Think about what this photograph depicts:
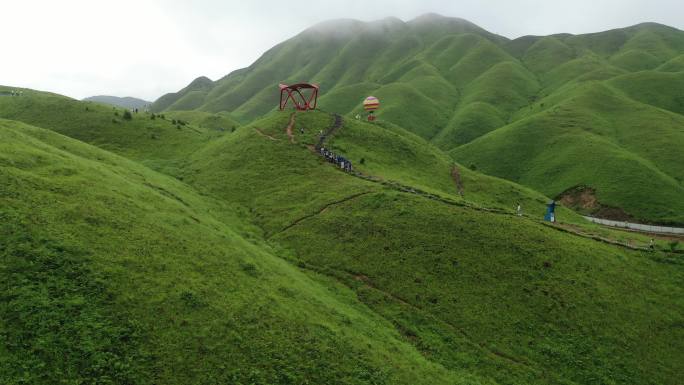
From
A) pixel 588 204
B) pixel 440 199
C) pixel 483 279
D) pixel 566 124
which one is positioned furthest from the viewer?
pixel 566 124

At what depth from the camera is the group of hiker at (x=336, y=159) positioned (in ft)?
182

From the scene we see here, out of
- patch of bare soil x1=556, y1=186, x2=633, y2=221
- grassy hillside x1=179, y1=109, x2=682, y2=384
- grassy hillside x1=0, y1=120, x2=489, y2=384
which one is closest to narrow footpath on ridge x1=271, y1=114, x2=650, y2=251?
grassy hillside x1=179, y1=109, x2=682, y2=384

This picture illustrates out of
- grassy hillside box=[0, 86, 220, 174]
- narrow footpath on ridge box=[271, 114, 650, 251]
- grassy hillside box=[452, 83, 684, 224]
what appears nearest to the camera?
narrow footpath on ridge box=[271, 114, 650, 251]

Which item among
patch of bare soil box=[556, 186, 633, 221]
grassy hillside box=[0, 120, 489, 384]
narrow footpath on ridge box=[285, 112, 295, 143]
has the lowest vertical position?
patch of bare soil box=[556, 186, 633, 221]

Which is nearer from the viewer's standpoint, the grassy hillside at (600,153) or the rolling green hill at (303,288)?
the rolling green hill at (303,288)

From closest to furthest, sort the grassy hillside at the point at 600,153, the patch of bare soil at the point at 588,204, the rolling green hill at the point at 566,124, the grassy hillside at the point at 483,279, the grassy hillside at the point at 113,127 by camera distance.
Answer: the grassy hillside at the point at 483,279 < the grassy hillside at the point at 113,127 < the patch of bare soil at the point at 588,204 < the grassy hillside at the point at 600,153 < the rolling green hill at the point at 566,124

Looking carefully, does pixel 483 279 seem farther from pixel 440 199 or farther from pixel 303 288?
pixel 303 288

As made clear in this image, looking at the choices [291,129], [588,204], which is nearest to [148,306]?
[291,129]

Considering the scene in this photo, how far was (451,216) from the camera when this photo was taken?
131 feet

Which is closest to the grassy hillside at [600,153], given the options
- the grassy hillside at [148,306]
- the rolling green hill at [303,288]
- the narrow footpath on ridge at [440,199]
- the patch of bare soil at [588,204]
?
the patch of bare soil at [588,204]

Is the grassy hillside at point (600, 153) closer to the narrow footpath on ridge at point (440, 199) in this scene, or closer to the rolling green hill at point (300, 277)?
the rolling green hill at point (300, 277)

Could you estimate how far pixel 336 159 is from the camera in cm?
5800

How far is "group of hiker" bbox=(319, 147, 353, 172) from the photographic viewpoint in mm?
55541

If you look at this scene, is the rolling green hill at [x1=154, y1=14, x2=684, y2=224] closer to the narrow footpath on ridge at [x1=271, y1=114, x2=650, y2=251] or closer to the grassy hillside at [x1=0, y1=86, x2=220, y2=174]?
the narrow footpath on ridge at [x1=271, y1=114, x2=650, y2=251]
